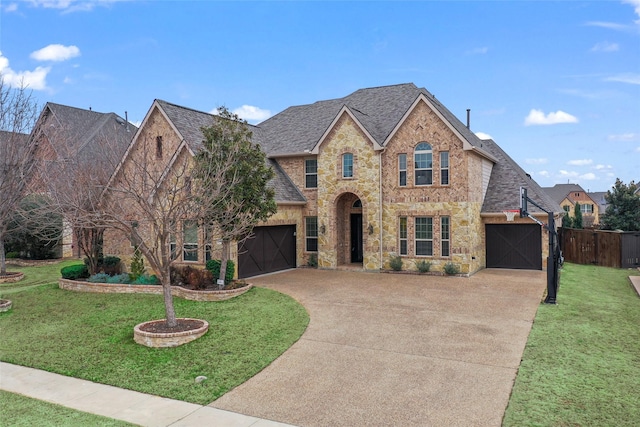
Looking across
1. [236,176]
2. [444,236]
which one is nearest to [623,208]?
[444,236]

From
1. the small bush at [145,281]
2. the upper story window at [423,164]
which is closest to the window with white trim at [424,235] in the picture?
the upper story window at [423,164]

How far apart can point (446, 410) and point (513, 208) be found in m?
16.4

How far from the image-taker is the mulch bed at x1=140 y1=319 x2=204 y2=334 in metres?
10.5

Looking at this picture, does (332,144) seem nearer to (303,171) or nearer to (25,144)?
(303,171)

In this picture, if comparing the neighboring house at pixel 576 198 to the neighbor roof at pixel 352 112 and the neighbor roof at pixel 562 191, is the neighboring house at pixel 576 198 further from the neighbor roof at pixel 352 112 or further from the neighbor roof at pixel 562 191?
the neighbor roof at pixel 352 112

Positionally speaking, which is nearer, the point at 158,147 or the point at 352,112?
the point at 158,147

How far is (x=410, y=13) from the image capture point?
15.4m

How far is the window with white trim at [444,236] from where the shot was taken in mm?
19484

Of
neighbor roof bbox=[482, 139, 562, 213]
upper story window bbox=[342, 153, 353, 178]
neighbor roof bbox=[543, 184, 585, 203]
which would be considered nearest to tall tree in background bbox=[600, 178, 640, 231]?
neighbor roof bbox=[482, 139, 562, 213]

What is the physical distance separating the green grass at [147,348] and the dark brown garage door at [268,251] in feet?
12.8

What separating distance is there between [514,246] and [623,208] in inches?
574

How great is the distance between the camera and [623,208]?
29953 millimetres

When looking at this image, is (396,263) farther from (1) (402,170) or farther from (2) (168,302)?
(2) (168,302)

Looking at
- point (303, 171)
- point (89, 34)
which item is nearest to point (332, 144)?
point (303, 171)
